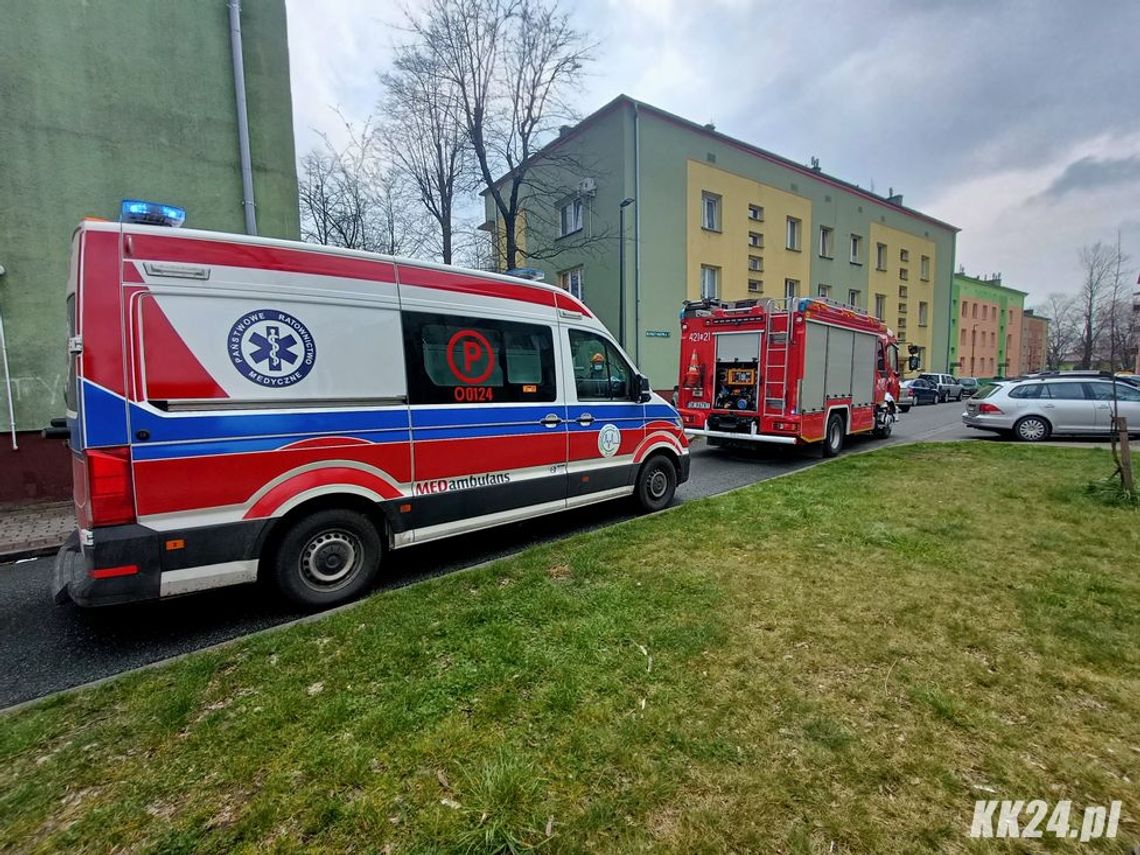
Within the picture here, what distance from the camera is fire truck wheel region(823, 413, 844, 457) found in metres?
10.6

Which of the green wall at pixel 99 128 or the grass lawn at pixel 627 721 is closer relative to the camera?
the grass lawn at pixel 627 721

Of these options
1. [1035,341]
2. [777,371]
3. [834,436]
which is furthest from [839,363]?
[1035,341]

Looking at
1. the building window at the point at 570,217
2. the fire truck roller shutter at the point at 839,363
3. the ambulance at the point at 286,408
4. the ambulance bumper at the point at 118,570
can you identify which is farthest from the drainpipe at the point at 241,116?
the building window at the point at 570,217

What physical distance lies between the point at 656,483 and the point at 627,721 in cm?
423

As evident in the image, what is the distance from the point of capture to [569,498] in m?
5.46

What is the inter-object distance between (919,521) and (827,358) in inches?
210

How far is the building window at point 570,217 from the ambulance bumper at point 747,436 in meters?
11.5

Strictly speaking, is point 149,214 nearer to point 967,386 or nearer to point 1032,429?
point 1032,429

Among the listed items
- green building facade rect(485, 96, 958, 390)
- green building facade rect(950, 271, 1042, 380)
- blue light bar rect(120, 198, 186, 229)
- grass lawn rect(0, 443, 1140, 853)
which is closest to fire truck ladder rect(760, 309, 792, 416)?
grass lawn rect(0, 443, 1140, 853)

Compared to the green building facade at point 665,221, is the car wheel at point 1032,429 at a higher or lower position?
lower

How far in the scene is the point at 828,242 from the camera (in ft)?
83.9

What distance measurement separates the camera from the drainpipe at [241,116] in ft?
25.5

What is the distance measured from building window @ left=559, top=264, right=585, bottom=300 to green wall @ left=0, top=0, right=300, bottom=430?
1249 centimetres

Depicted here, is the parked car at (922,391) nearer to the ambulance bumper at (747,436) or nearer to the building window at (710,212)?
the building window at (710,212)
